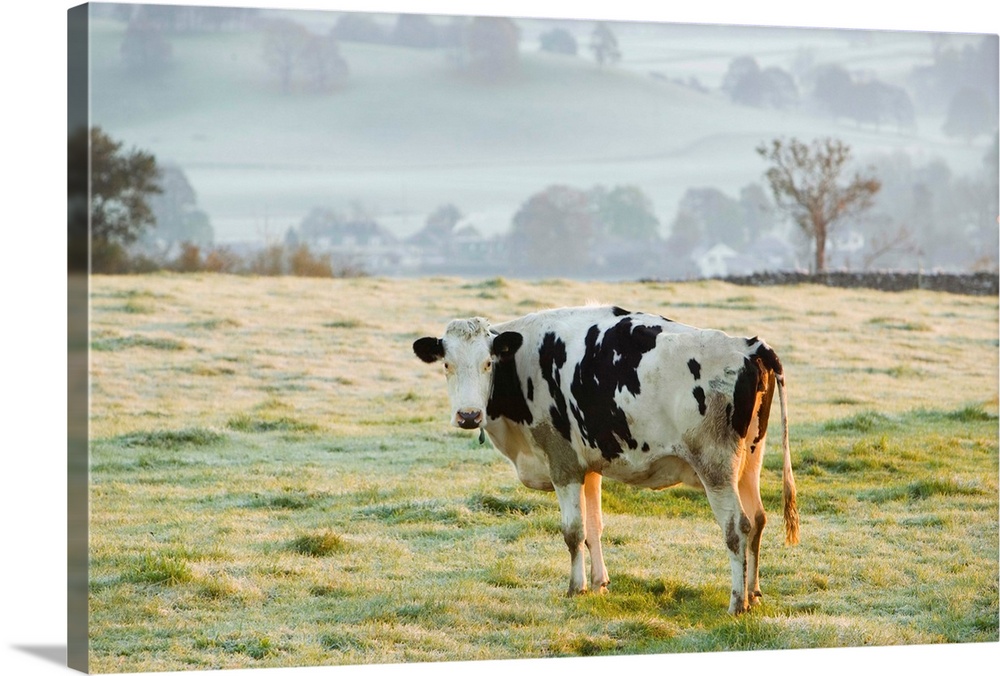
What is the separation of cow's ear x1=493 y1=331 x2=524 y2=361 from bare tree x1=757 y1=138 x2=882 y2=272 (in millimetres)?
11150

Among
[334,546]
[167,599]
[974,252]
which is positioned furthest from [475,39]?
[167,599]

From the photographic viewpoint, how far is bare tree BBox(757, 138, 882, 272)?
1875cm

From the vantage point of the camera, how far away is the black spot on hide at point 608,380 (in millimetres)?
8242

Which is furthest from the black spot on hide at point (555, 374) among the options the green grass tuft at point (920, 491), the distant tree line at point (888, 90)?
the distant tree line at point (888, 90)

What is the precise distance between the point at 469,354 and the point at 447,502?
276 centimetres

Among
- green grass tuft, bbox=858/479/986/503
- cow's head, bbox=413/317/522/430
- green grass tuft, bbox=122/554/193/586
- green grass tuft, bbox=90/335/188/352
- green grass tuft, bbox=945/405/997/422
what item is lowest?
green grass tuft, bbox=122/554/193/586

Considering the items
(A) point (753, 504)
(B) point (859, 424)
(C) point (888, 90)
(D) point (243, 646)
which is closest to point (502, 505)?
(A) point (753, 504)

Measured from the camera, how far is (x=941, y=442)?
13.0 metres

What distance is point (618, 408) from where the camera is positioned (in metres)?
8.26

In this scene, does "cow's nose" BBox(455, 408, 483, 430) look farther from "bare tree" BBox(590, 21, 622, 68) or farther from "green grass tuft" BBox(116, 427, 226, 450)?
"bare tree" BBox(590, 21, 622, 68)

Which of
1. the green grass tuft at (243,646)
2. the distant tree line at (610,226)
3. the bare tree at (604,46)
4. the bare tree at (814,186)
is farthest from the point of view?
the bare tree at (814,186)

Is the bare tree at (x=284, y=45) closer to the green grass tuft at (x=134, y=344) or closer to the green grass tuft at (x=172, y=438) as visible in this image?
the green grass tuft at (x=134, y=344)

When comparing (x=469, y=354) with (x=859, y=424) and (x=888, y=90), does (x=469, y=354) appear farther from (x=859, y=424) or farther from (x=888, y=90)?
(x=888, y=90)

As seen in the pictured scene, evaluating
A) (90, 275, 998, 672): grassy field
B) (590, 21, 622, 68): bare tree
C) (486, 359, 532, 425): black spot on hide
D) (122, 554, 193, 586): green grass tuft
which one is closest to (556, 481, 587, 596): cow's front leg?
(90, 275, 998, 672): grassy field
